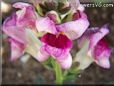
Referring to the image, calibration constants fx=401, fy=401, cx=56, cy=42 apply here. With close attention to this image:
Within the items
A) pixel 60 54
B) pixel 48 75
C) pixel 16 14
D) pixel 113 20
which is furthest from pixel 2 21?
pixel 113 20

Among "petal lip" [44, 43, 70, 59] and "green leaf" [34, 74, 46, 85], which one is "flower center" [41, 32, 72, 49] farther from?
"green leaf" [34, 74, 46, 85]

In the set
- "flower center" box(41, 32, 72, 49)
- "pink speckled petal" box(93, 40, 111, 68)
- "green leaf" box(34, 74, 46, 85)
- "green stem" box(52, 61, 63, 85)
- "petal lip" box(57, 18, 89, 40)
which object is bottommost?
"green leaf" box(34, 74, 46, 85)

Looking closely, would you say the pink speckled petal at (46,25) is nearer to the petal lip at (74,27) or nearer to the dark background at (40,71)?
the petal lip at (74,27)

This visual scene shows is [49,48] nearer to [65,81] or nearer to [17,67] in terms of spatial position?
[65,81]

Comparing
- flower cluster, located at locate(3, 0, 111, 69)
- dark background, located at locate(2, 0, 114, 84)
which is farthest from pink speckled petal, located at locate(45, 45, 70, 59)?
dark background, located at locate(2, 0, 114, 84)

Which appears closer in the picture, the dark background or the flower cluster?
the flower cluster

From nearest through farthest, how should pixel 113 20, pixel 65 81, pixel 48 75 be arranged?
pixel 65 81
pixel 48 75
pixel 113 20

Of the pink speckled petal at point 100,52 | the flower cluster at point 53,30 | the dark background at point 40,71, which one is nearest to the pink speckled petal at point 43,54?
the flower cluster at point 53,30

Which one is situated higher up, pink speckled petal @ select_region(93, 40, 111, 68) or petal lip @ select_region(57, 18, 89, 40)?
petal lip @ select_region(57, 18, 89, 40)

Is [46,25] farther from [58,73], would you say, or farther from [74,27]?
[58,73]
